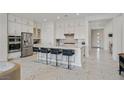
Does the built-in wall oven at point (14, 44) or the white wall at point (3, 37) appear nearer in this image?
the white wall at point (3, 37)

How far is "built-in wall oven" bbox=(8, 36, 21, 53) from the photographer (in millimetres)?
6284

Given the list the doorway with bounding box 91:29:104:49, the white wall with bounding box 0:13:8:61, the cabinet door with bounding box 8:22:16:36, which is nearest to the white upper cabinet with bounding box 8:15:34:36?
the cabinet door with bounding box 8:22:16:36

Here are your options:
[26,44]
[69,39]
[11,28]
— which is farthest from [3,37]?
[69,39]

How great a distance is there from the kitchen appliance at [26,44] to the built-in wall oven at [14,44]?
0.27 metres

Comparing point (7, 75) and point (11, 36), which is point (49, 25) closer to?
point (11, 36)

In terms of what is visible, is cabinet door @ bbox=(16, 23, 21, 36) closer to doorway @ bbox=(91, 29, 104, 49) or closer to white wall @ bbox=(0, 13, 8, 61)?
white wall @ bbox=(0, 13, 8, 61)

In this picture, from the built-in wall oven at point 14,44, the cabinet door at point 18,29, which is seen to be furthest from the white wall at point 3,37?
the cabinet door at point 18,29

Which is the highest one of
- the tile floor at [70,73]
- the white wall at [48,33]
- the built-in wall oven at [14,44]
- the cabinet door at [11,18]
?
the cabinet door at [11,18]

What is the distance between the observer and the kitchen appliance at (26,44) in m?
7.18

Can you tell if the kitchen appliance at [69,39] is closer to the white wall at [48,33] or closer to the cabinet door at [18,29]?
the white wall at [48,33]

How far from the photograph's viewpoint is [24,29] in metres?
7.43

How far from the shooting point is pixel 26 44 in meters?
7.52
